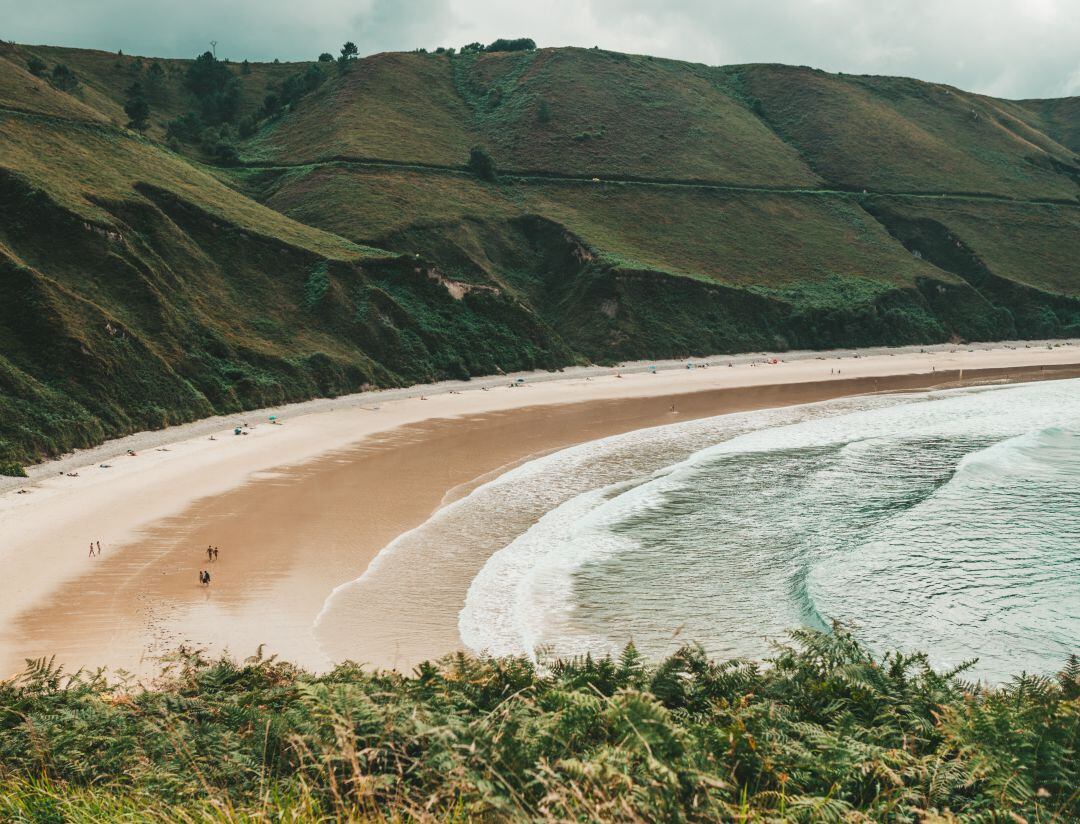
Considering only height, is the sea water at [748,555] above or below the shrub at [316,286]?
below

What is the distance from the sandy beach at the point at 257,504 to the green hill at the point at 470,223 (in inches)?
144

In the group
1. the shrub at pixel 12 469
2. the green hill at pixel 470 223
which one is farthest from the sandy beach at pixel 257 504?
the green hill at pixel 470 223

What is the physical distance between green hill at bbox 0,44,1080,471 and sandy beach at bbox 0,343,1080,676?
12.0 feet

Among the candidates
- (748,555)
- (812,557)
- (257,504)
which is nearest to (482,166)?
(257,504)

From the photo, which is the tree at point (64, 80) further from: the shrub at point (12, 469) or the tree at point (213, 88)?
the shrub at point (12, 469)

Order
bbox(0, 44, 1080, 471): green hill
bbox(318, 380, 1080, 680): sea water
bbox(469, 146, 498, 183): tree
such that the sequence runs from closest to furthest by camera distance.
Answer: bbox(318, 380, 1080, 680): sea water → bbox(0, 44, 1080, 471): green hill → bbox(469, 146, 498, 183): tree

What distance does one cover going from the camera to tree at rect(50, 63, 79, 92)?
9231 cm

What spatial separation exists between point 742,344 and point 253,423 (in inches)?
1962

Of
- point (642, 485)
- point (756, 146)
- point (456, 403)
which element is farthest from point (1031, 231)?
point (642, 485)

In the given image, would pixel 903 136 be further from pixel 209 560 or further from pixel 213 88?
pixel 209 560

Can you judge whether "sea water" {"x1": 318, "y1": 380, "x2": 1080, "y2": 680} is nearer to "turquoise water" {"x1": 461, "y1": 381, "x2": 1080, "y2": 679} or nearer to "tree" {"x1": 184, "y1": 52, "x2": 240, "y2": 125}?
"turquoise water" {"x1": 461, "y1": 381, "x2": 1080, "y2": 679}

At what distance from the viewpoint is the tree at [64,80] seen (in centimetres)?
9231

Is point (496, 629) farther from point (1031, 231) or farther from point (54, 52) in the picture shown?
point (54, 52)

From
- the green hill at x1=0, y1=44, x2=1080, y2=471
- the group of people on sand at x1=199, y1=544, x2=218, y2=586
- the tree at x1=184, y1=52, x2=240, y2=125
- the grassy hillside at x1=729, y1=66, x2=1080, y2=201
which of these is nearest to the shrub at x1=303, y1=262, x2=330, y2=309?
the green hill at x1=0, y1=44, x2=1080, y2=471
